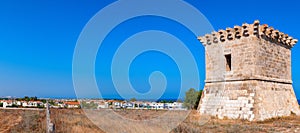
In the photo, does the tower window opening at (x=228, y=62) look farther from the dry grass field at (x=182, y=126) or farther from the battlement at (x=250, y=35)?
the dry grass field at (x=182, y=126)

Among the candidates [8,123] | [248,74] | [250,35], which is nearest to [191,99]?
[248,74]

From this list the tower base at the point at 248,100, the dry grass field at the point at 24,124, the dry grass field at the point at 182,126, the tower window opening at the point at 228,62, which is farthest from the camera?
the tower window opening at the point at 228,62

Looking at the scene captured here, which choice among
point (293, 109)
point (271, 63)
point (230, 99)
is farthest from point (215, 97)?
point (293, 109)

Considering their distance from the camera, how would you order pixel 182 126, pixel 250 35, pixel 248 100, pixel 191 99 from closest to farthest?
1. pixel 182 126
2. pixel 248 100
3. pixel 250 35
4. pixel 191 99

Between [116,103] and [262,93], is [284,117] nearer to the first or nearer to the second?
[262,93]

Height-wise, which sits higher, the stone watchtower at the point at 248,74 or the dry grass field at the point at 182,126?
the stone watchtower at the point at 248,74

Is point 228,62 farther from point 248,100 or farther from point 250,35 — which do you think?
point 248,100

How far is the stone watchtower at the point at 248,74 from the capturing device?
13.4m

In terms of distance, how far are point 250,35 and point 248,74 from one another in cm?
188

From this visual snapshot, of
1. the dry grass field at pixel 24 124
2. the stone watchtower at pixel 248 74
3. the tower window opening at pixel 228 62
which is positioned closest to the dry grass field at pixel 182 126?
the dry grass field at pixel 24 124

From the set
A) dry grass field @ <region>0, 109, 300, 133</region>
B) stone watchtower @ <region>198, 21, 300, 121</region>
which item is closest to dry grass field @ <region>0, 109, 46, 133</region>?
dry grass field @ <region>0, 109, 300, 133</region>

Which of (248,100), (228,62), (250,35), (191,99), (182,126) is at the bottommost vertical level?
(182,126)

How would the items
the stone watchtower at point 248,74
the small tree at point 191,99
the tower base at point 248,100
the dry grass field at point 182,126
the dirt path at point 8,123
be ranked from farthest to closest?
the small tree at point 191,99 → the stone watchtower at point 248,74 → the tower base at point 248,100 → the dirt path at point 8,123 → the dry grass field at point 182,126

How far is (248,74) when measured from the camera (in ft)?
44.5
